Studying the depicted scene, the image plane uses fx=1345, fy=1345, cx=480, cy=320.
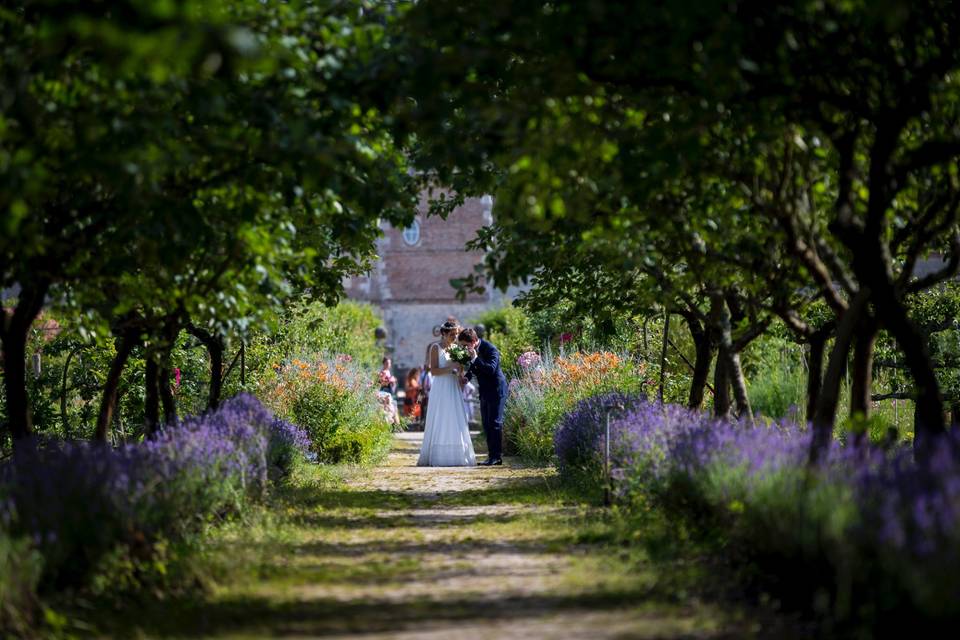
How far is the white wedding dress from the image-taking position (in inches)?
749

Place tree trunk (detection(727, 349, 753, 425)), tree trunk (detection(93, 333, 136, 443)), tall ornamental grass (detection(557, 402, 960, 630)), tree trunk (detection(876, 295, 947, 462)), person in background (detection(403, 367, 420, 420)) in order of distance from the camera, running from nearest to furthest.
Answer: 1. tall ornamental grass (detection(557, 402, 960, 630))
2. tree trunk (detection(876, 295, 947, 462))
3. tree trunk (detection(93, 333, 136, 443))
4. tree trunk (detection(727, 349, 753, 425))
5. person in background (detection(403, 367, 420, 420))

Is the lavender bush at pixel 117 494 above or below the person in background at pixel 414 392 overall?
below

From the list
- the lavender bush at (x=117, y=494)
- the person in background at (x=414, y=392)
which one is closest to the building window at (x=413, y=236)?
the person in background at (x=414, y=392)

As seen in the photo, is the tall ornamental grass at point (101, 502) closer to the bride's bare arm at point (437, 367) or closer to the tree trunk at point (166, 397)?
the tree trunk at point (166, 397)

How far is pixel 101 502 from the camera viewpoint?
7.39 metres

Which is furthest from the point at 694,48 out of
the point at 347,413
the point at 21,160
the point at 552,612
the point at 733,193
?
the point at 347,413

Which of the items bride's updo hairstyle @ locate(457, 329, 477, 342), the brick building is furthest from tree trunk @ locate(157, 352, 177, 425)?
the brick building

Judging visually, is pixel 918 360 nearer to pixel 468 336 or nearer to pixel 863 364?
pixel 863 364

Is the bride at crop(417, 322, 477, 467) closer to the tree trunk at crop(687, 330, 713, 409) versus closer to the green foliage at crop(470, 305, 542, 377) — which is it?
the green foliage at crop(470, 305, 542, 377)

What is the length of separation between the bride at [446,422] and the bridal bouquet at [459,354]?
15 centimetres

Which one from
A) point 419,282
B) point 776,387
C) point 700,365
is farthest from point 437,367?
point 419,282

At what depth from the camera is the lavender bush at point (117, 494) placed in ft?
23.2

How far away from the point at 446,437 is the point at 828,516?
13125 millimetres

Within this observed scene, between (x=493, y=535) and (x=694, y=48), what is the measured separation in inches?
176
